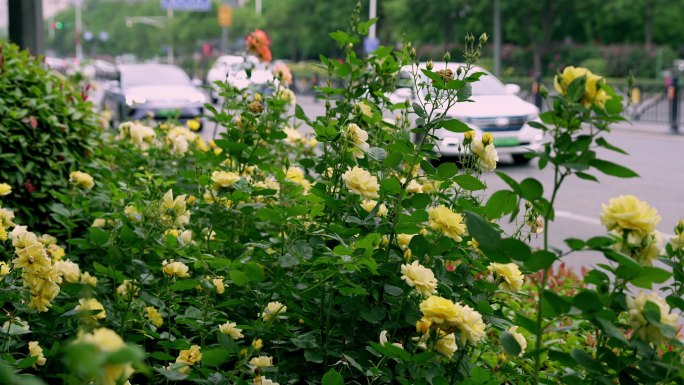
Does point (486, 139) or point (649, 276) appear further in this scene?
point (486, 139)

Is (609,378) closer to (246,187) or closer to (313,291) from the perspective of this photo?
(313,291)

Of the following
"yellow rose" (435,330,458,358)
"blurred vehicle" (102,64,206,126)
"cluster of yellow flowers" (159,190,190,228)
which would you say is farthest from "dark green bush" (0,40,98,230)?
"blurred vehicle" (102,64,206,126)

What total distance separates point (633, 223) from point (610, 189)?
33.0 feet

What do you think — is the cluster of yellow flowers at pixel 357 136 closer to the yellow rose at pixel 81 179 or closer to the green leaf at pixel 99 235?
the green leaf at pixel 99 235

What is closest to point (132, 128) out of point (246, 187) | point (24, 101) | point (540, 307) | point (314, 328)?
point (24, 101)

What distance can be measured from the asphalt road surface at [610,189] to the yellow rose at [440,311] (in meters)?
4.24

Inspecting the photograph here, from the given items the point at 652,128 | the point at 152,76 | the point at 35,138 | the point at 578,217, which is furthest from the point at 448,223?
the point at 652,128

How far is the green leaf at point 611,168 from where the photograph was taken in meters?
1.73

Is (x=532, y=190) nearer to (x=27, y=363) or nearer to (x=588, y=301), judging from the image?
(x=588, y=301)

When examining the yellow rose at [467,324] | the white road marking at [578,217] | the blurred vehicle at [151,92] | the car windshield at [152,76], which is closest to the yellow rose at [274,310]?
the yellow rose at [467,324]

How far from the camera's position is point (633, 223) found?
170 centimetres

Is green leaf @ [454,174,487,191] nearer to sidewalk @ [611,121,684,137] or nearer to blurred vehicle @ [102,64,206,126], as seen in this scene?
blurred vehicle @ [102,64,206,126]

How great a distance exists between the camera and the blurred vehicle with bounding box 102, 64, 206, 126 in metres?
17.1

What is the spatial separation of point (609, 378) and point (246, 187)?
50.6 inches
